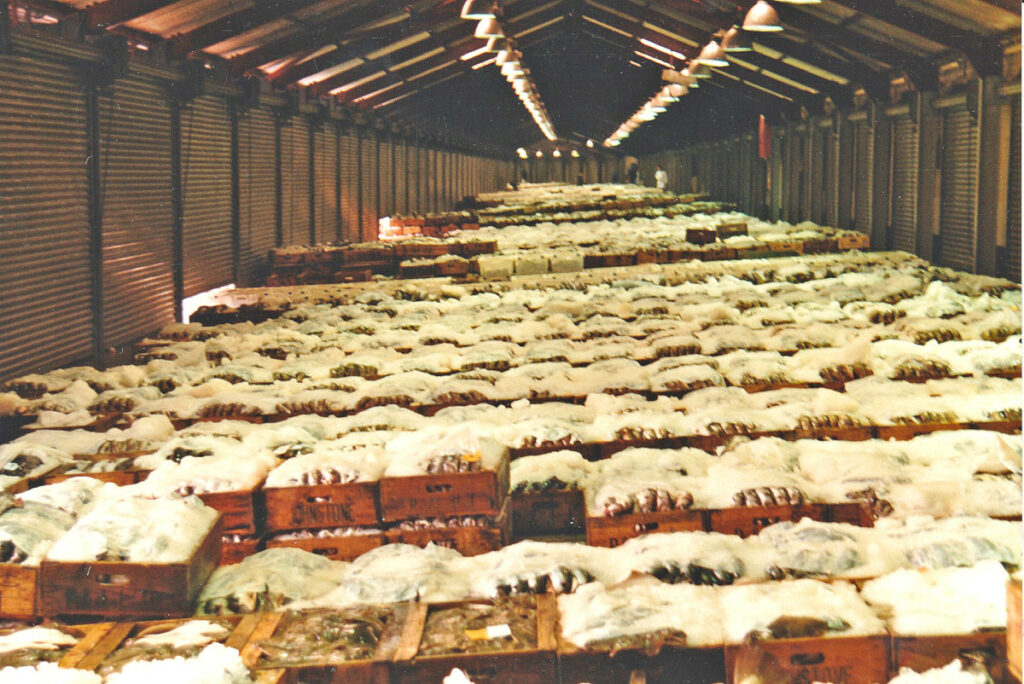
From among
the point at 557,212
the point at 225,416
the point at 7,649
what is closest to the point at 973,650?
the point at 7,649

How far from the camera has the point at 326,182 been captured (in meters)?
20.2

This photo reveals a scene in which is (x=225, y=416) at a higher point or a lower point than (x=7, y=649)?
higher

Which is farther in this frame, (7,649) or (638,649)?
(7,649)

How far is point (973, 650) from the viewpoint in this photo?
3.05 meters

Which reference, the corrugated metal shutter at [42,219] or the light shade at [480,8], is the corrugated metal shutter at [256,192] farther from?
the corrugated metal shutter at [42,219]

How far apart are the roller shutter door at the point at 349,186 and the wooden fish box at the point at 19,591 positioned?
1788cm

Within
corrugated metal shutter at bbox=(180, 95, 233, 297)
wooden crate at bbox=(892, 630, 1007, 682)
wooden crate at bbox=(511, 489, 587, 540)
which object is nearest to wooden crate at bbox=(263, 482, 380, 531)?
wooden crate at bbox=(511, 489, 587, 540)

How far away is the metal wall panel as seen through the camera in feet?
38.8

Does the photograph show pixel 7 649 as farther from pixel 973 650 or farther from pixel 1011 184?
pixel 1011 184

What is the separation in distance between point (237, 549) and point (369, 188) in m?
20.1

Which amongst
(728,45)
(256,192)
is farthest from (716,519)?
(256,192)

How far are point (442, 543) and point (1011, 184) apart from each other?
1037cm

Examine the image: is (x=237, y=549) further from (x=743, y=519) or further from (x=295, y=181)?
(x=295, y=181)

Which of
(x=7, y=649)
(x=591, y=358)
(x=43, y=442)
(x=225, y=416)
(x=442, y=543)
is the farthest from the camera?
(x=591, y=358)
